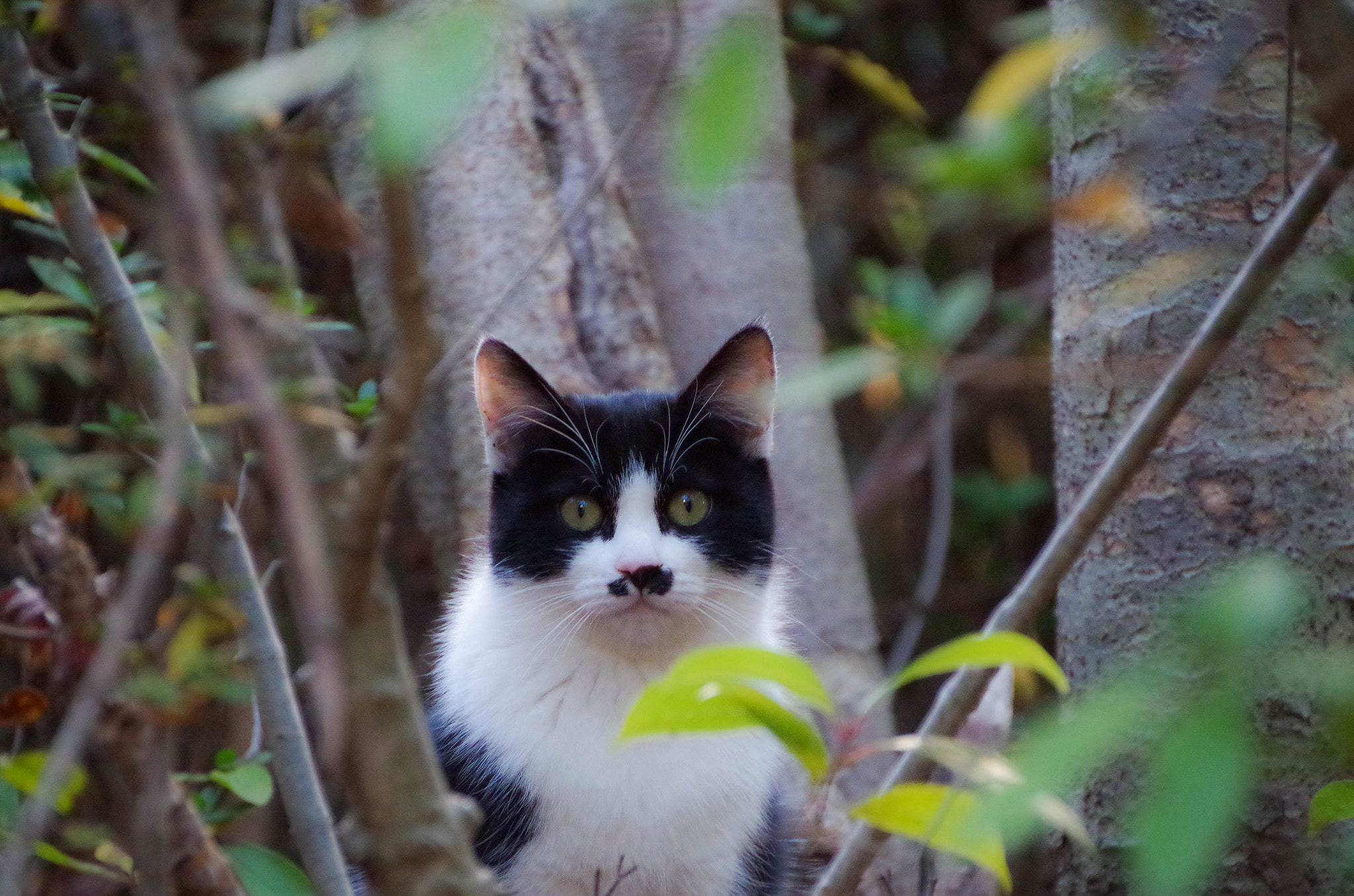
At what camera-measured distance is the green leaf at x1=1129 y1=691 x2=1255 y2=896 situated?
2.01 ft

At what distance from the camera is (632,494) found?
2236mm

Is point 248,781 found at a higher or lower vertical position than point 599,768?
higher

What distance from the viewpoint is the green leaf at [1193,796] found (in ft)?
2.01

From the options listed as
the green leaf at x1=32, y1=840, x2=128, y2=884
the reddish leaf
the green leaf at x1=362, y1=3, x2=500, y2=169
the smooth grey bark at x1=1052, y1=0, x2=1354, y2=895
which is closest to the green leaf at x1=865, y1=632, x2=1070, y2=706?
the green leaf at x1=362, y1=3, x2=500, y2=169

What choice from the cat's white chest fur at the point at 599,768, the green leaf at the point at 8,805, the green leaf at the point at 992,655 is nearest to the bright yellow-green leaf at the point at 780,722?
the green leaf at the point at 992,655

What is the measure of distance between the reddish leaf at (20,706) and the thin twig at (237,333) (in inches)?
50.9

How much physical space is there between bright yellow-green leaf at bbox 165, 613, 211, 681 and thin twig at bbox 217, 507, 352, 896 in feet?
2.20

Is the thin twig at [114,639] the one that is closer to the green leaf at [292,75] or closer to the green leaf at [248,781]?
the green leaf at [292,75]

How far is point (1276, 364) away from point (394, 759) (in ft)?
5.05

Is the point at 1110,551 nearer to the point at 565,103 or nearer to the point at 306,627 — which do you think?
the point at 306,627

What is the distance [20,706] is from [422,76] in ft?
5.12

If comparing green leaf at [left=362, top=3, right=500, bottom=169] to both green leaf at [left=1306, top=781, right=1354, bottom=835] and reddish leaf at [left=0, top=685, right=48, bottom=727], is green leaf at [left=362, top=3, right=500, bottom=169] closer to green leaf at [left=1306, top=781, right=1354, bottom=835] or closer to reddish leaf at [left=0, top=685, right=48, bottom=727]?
green leaf at [left=1306, top=781, right=1354, bottom=835]

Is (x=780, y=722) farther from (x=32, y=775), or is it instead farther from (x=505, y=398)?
(x=505, y=398)

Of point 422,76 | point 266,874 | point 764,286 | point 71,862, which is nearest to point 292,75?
point 422,76
